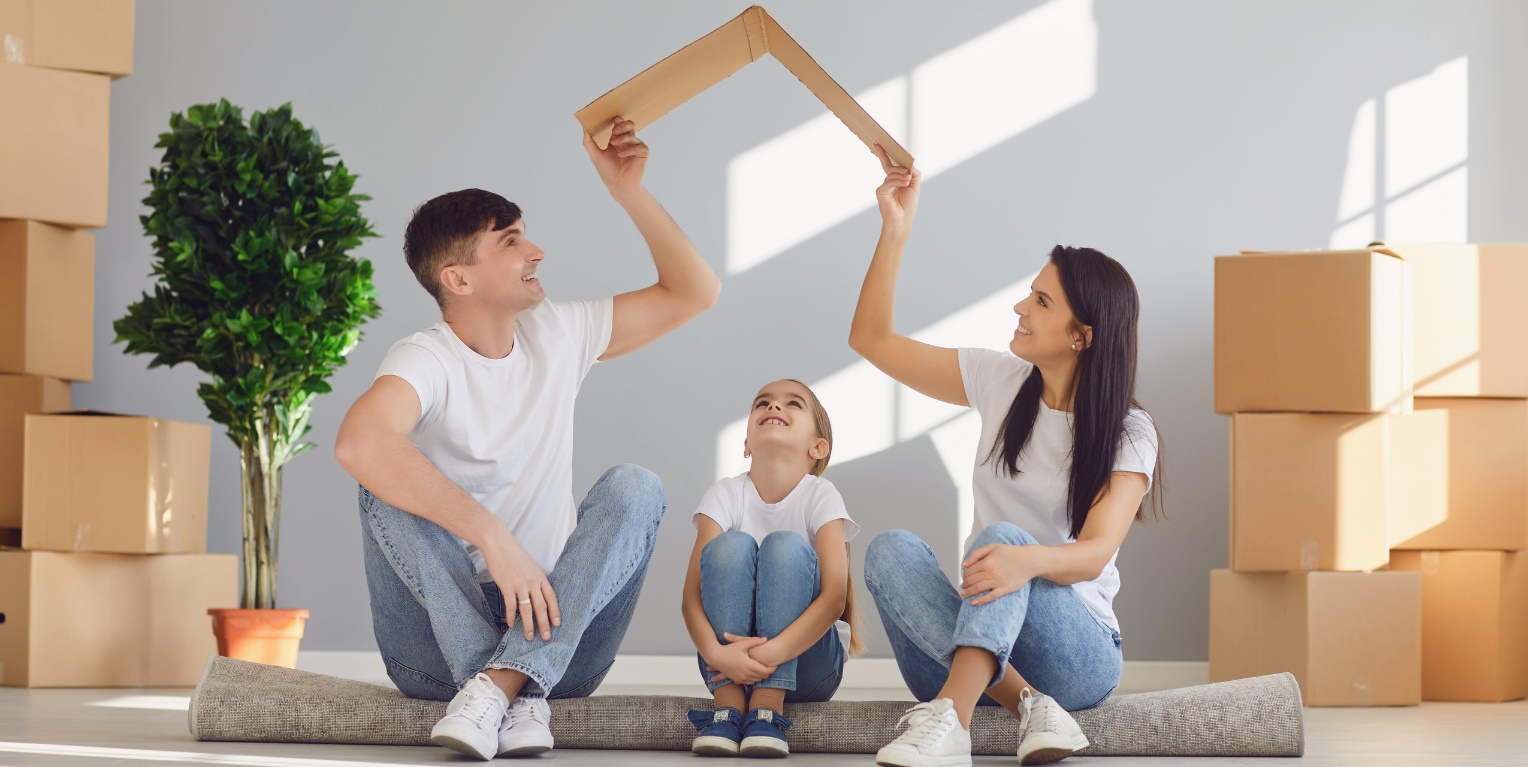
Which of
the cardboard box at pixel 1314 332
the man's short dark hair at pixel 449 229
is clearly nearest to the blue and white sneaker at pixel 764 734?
the man's short dark hair at pixel 449 229

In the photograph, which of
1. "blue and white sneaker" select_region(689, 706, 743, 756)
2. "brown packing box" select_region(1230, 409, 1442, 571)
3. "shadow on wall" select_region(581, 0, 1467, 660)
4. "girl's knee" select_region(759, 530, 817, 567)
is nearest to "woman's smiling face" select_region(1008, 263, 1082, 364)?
"girl's knee" select_region(759, 530, 817, 567)

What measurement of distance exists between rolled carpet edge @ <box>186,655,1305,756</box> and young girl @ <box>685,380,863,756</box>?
0.07m

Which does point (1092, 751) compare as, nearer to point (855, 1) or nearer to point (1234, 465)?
point (1234, 465)

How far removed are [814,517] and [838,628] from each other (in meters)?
0.17

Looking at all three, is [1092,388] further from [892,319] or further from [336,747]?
[336,747]

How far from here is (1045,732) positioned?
157 centimetres

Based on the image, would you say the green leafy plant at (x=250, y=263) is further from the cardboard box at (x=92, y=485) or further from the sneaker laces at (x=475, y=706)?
the sneaker laces at (x=475, y=706)

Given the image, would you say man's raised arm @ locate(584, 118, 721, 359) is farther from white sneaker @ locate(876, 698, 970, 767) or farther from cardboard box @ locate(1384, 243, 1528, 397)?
cardboard box @ locate(1384, 243, 1528, 397)

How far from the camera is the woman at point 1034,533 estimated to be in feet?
5.11

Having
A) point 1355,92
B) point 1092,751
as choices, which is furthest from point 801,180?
point 1092,751

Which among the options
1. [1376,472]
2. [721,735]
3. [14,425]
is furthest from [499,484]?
[1376,472]

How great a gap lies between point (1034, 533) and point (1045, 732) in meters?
0.31

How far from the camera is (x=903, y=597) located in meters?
1.66

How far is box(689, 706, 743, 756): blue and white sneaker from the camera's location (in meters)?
1.64
